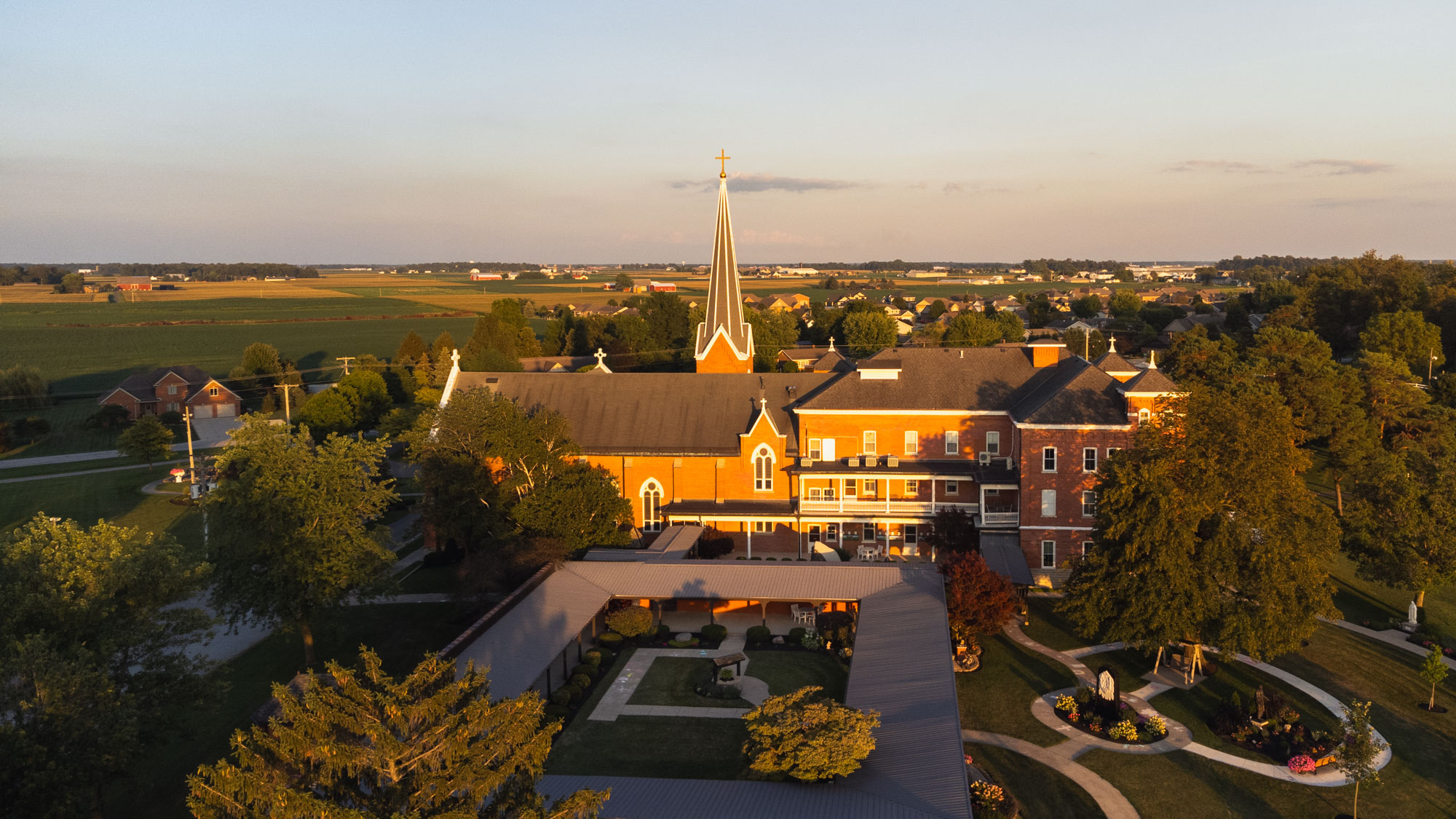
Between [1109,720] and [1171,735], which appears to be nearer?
[1171,735]

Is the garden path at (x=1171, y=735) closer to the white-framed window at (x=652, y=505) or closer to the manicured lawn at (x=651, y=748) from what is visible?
the manicured lawn at (x=651, y=748)

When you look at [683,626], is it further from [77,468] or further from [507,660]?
[77,468]

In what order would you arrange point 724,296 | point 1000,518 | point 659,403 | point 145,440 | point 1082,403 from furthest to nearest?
point 145,440, point 724,296, point 659,403, point 1000,518, point 1082,403

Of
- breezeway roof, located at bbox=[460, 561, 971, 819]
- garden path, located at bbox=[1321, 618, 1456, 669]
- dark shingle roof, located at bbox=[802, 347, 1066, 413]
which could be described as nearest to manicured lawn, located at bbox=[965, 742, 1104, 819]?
breezeway roof, located at bbox=[460, 561, 971, 819]

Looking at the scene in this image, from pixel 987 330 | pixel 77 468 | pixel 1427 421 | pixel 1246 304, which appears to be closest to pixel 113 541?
pixel 77 468

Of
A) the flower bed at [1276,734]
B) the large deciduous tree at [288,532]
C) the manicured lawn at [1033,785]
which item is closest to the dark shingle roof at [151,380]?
the large deciduous tree at [288,532]

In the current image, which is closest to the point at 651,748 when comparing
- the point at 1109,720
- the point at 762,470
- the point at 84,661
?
the point at 1109,720

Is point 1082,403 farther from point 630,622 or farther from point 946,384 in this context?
point 630,622

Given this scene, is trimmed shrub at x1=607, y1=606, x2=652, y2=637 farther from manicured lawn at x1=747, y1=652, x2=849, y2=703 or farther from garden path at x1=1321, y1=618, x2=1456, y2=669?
garden path at x1=1321, y1=618, x2=1456, y2=669
